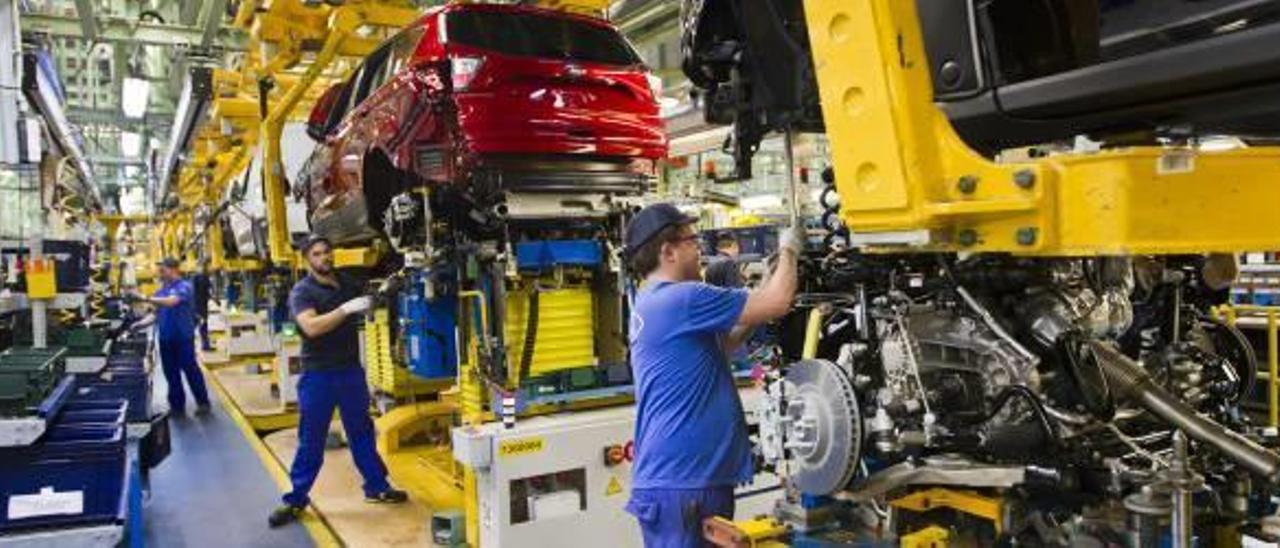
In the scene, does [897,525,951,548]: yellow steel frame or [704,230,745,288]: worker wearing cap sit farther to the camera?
[704,230,745,288]: worker wearing cap

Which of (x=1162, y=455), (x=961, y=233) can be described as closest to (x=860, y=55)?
(x=961, y=233)

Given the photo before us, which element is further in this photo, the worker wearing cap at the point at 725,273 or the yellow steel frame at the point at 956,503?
the worker wearing cap at the point at 725,273

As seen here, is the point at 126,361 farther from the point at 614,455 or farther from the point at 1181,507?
the point at 1181,507

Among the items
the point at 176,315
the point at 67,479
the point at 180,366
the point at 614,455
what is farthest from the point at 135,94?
the point at 614,455

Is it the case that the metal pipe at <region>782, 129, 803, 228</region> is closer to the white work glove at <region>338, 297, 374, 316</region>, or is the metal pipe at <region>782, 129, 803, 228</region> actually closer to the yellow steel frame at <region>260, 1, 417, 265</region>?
the white work glove at <region>338, 297, 374, 316</region>

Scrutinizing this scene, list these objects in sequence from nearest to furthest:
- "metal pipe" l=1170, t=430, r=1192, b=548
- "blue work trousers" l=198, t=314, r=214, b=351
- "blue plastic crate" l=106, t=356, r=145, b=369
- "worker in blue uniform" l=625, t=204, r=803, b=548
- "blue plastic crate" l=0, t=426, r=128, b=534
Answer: "metal pipe" l=1170, t=430, r=1192, b=548
"worker in blue uniform" l=625, t=204, r=803, b=548
"blue plastic crate" l=0, t=426, r=128, b=534
"blue plastic crate" l=106, t=356, r=145, b=369
"blue work trousers" l=198, t=314, r=214, b=351

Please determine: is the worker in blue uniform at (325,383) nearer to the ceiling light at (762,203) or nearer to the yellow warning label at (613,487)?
the yellow warning label at (613,487)

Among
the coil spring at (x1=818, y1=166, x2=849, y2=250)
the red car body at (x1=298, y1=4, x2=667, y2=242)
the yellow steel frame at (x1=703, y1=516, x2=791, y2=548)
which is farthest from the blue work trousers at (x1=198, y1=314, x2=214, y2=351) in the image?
the coil spring at (x1=818, y1=166, x2=849, y2=250)

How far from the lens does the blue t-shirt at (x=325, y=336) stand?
17.6 feet

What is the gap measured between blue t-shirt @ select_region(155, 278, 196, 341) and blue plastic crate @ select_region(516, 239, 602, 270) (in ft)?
21.3

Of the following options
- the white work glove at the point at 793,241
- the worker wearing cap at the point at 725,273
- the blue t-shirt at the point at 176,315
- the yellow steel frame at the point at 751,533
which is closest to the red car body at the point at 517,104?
the worker wearing cap at the point at 725,273

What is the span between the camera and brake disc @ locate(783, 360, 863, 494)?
7.80ft

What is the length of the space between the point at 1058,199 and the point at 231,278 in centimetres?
1460

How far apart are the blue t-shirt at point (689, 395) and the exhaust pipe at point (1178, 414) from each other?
1.06 meters
